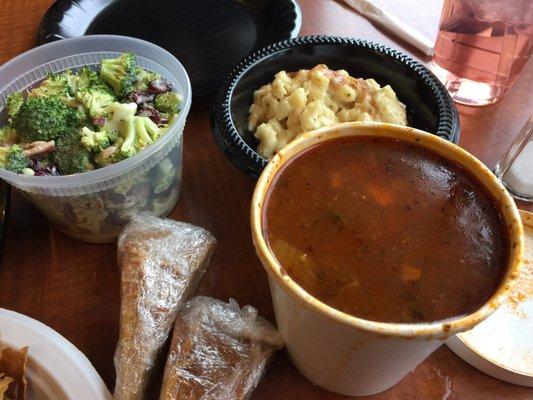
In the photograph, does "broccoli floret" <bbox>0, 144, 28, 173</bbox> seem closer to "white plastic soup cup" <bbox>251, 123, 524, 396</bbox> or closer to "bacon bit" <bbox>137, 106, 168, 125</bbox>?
"bacon bit" <bbox>137, 106, 168, 125</bbox>

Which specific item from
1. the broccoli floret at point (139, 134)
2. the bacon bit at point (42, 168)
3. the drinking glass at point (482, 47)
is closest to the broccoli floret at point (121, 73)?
the broccoli floret at point (139, 134)

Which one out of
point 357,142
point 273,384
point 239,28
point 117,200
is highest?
point 357,142

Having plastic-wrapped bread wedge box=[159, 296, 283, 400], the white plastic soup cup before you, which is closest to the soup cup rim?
Result: the white plastic soup cup

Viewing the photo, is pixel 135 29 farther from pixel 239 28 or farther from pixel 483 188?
pixel 483 188

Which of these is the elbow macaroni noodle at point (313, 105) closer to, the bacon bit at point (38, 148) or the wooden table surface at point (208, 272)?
the wooden table surface at point (208, 272)

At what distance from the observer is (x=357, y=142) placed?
2.49 feet

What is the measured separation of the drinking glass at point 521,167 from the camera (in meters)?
1.03

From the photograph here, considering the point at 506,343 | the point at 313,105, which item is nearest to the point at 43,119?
the point at 313,105

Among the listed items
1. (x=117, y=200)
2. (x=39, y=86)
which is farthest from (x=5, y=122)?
(x=117, y=200)

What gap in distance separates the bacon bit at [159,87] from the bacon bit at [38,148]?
0.22 m

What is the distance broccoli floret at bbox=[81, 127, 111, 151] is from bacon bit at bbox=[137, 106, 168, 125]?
92mm

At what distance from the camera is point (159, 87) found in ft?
3.31

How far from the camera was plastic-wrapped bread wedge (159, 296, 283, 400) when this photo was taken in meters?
0.75

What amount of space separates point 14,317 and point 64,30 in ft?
2.67
